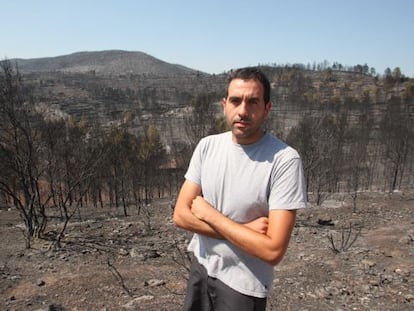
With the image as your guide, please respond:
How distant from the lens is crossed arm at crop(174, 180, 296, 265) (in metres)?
1.69

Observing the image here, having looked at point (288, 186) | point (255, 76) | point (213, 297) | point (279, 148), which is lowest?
point (213, 297)

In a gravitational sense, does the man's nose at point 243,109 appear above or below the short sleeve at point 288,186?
above

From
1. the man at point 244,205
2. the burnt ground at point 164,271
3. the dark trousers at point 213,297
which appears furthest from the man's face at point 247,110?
the burnt ground at point 164,271

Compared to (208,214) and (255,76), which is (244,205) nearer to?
(208,214)

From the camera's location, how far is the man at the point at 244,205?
1713 mm

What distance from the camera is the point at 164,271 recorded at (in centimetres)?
725

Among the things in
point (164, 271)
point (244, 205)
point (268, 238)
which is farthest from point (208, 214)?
point (164, 271)

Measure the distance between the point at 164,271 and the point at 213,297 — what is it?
563cm

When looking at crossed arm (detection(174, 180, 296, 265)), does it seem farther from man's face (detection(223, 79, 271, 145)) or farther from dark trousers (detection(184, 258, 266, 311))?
man's face (detection(223, 79, 271, 145))

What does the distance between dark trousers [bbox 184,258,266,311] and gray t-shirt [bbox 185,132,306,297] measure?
4cm

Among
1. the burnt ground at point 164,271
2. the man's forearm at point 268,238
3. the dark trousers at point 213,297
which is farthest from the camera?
the burnt ground at point 164,271

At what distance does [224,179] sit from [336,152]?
35.2 meters

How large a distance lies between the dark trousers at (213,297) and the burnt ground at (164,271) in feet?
12.0

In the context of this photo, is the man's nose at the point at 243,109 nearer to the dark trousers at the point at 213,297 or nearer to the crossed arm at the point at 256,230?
the crossed arm at the point at 256,230
